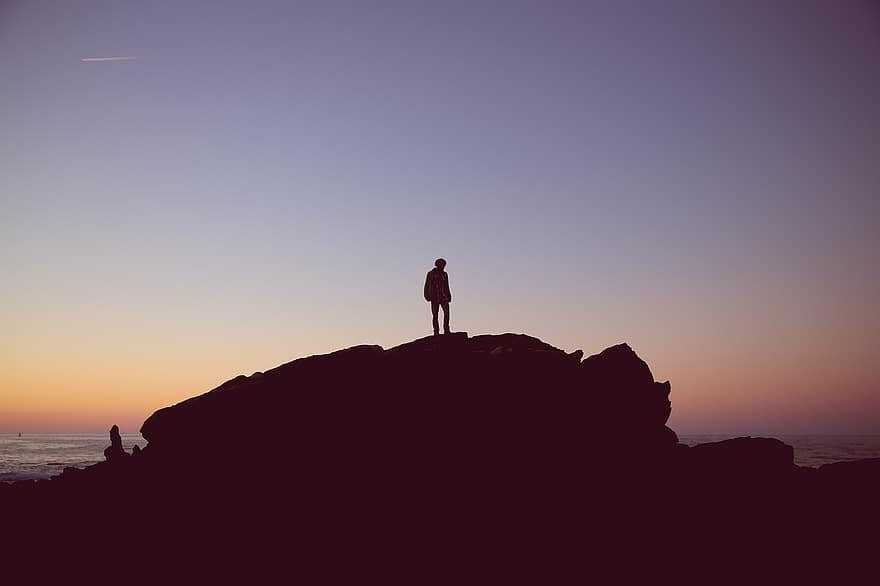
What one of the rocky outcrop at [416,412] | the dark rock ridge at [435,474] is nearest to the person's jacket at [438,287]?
the dark rock ridge at [435,474]

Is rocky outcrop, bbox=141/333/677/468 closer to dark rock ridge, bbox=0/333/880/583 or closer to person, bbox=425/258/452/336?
dark rock ridge, bbox=0/333/880/583

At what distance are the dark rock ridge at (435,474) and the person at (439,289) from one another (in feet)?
4.55

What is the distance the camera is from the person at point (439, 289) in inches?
864

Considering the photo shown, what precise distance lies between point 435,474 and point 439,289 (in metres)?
7.69

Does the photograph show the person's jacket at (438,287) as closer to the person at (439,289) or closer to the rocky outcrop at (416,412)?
the person at (439,289)

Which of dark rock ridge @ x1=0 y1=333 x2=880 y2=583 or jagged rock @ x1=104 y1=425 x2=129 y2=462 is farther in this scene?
jagged rock @ x1=104 y1=425 x2=129 y2=462

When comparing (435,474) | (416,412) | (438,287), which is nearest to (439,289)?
(438,287)

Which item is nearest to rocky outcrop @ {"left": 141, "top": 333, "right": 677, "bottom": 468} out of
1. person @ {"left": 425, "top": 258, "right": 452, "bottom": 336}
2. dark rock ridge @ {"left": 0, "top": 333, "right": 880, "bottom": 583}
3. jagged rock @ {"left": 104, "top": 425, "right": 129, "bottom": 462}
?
dark rock ridge @ {"left": 0, "top": 333, "right": 880, "bottom": 583}

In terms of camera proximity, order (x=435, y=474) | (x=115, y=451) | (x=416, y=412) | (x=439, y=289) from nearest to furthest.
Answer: (x=435, y=474) → (x=416, y=412) → (x=439, y=289) → (x=115, y=451)

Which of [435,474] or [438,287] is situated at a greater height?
[438,287]

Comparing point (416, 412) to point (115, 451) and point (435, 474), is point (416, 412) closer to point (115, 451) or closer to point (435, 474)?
point (435, 474)

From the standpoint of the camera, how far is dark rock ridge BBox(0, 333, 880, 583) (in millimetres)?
17281

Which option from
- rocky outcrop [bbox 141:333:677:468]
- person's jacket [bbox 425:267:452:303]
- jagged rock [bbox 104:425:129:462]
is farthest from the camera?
jagged rock [bbox 104:425:129:462]

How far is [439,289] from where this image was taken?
21.9 meters
